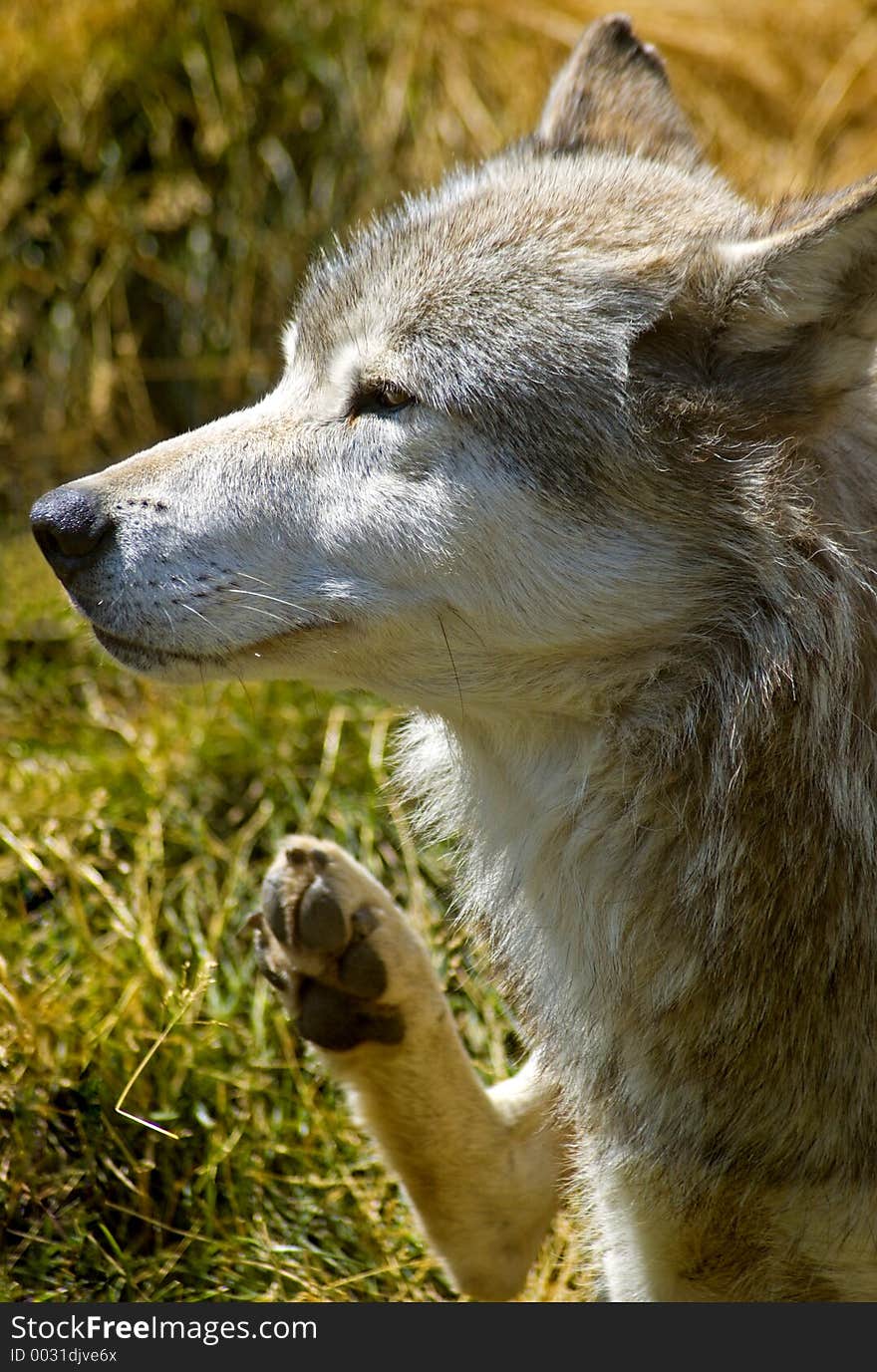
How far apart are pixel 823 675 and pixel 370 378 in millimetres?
828

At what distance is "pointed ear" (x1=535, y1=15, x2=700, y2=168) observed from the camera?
9.18ft

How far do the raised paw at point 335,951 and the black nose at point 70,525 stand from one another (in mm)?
667

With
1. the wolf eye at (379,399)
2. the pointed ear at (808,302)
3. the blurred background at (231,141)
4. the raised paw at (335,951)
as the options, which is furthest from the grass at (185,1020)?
the blurred background at (231,141)

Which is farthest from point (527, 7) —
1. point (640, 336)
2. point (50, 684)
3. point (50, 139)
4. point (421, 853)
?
point (640, 336)

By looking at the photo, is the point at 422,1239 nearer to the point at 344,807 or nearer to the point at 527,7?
the point at 344,807

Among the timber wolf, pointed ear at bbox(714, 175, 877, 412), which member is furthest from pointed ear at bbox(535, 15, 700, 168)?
pointed ear at bbox(714, 175, 877, 412)

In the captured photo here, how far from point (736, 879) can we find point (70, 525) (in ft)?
3.71

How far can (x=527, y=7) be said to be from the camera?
5512 mm

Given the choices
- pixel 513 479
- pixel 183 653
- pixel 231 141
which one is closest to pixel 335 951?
pixel 183 653

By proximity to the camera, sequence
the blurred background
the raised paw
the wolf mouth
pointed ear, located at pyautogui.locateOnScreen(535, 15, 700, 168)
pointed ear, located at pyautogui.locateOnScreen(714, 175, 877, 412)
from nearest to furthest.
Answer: pointed ear, located at pyautogui.locateOnScreen(714, 175, 877, 412), the wolf mouth, the raised paw, pointed ear, located at pyautogui.locateOnScreen(535, 15, 700, 168), the blurred background

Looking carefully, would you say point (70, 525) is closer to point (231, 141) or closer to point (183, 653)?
point (183, 653)

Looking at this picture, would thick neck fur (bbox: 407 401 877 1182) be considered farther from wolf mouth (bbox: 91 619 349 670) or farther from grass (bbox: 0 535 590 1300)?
grass (bbox: 0 535 590 1300)

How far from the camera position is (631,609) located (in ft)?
7.13

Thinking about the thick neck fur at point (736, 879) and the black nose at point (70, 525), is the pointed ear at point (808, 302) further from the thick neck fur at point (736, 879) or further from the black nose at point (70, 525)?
the black nose at point (70, 525)
